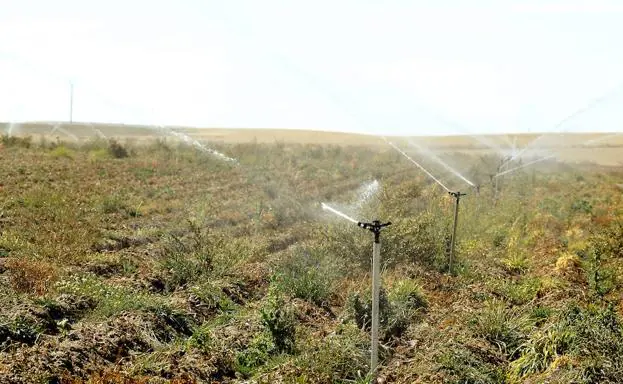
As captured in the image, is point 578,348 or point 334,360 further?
point 334,360

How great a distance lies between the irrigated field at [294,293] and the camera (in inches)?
279

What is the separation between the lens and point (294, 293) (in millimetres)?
10070

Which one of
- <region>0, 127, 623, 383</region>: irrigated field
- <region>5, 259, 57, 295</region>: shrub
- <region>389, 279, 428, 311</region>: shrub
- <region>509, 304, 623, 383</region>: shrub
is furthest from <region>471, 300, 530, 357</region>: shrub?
<region>5, 259, 57, 295</region>: shrub

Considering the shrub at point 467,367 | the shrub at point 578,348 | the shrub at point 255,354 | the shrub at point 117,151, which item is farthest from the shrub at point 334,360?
the shrub at point 117,151

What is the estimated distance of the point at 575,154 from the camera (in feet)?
184

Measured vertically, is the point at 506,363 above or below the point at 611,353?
below

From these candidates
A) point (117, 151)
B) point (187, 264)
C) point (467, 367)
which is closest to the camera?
point (467, 367)

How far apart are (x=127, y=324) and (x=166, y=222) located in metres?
9.51

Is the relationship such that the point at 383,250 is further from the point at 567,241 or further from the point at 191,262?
the point at 567,241

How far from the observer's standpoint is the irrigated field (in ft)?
23.3

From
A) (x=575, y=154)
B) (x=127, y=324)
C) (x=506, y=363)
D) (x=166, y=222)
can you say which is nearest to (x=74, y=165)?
(x=166, y=222)

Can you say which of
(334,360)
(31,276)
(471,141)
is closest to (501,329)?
(334,360)

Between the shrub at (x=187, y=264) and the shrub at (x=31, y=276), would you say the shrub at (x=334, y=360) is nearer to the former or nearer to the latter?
the shrub at (x=187, y=264)

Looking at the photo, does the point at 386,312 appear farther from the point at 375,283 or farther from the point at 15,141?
the point at 15,141
